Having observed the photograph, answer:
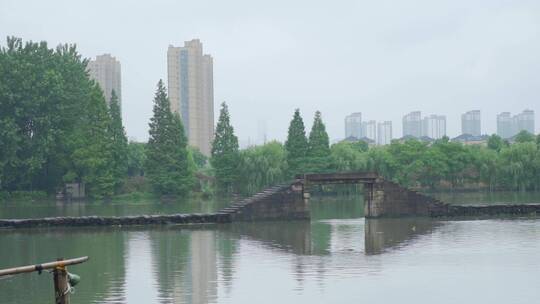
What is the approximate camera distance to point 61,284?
13555mm

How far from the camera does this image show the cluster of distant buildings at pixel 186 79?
155875 millimetres

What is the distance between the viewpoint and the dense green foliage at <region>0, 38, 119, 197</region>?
66.9 m

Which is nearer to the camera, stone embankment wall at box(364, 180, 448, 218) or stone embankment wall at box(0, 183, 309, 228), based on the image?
stone embankment wall at box(0, 183, 309, 228)

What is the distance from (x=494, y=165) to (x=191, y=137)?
8655cm

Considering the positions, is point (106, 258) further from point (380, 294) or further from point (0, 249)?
point (380, 294)

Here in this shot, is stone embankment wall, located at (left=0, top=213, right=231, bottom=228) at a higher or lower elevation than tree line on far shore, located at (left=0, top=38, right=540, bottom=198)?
lower

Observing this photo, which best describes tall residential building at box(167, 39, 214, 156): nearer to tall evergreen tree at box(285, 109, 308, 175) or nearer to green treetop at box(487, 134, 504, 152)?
green treetop at box(487, 134, 504, 152)

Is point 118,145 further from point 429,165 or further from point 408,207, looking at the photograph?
point 408,207

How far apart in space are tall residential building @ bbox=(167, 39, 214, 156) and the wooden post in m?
141

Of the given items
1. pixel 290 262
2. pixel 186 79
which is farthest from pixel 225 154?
pixel 186 79

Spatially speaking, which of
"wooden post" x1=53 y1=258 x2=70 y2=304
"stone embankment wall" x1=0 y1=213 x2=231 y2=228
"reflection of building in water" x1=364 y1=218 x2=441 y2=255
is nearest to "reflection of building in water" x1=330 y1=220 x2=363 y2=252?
"reflection of building in water" x1=364 y1=218 x2=441 y2=255

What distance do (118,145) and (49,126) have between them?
7.22m

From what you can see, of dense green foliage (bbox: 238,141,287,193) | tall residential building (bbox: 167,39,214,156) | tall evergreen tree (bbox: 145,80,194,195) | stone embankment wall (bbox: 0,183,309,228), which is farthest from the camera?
tall residential building (bbox: 167,39,214,156)

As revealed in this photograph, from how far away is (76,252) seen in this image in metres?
28.6
